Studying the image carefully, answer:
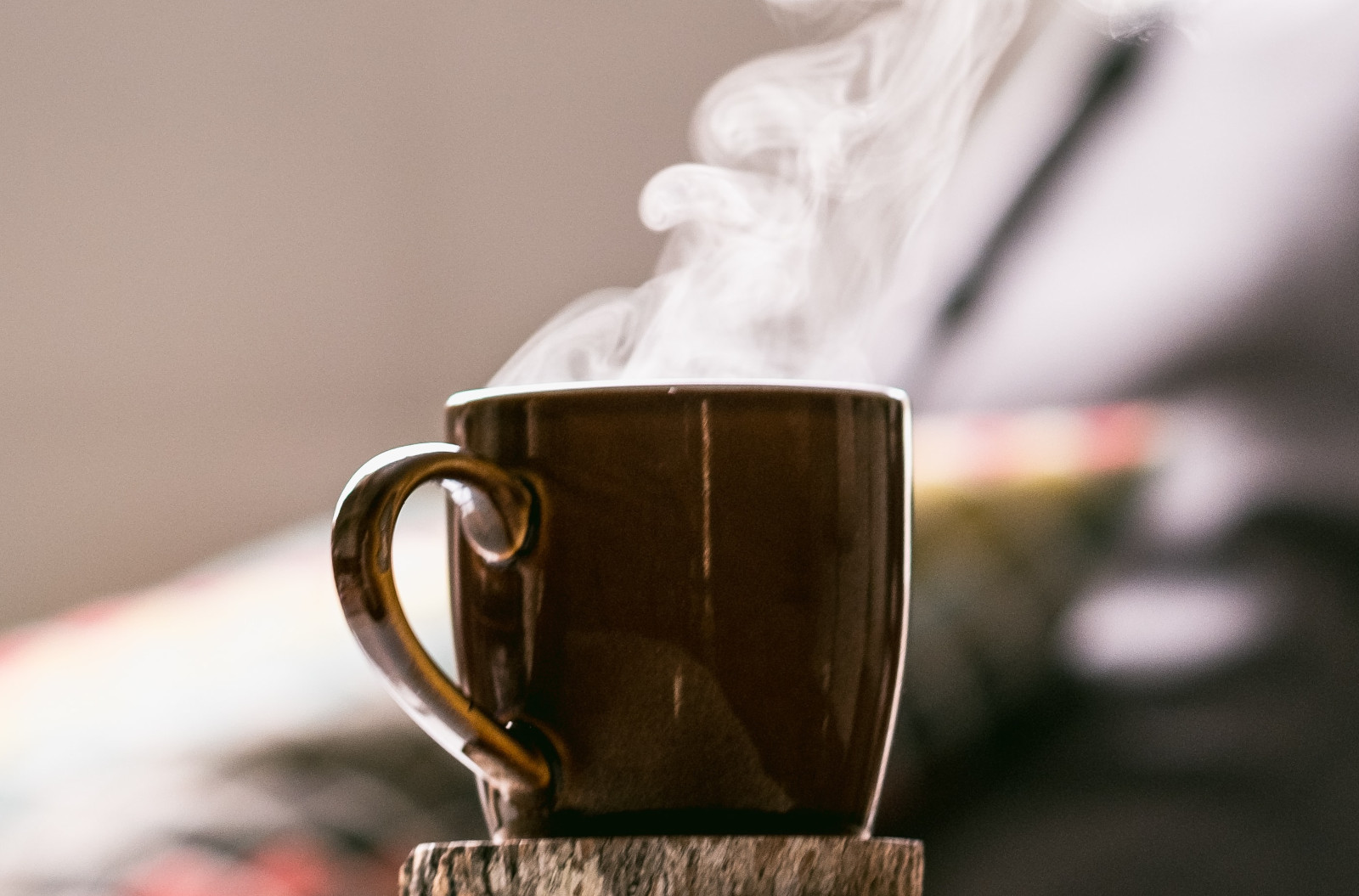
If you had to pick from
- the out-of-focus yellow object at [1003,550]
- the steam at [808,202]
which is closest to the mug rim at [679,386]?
the steam at [808,202]

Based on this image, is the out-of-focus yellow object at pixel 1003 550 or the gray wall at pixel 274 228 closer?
the out-of-focus yellow object at pixel 1003 550

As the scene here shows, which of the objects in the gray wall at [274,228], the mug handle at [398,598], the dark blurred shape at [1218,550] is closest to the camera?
the mug handle at [398,598]

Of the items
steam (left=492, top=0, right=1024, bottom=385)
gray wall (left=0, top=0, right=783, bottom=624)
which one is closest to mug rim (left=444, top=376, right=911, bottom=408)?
steam (left=492, top=0, right=1024, bottom=385)

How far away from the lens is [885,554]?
0.43 m

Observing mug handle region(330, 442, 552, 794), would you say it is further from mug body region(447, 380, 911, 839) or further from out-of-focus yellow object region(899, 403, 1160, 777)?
out-of-focus yellow object region(899, 403, 1160, 777)

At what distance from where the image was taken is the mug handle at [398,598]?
1.22 ft

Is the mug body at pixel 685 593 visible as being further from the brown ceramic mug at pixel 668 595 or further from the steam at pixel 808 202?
the steam at pixel 808 202

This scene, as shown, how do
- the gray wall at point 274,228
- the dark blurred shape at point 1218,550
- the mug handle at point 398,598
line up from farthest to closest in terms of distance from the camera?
1. the gray wall at point 274,228
2. the dark blurred shape at point 1218,550
3. the mug handle at point 398,598

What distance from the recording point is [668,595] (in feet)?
1.32

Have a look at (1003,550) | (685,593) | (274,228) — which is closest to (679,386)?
(685,593)

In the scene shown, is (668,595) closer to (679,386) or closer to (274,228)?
(679,386)

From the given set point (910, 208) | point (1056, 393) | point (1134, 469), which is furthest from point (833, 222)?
point (1134, 469)

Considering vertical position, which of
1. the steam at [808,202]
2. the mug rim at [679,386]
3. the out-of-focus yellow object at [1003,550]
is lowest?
the out-of-focus yellow object at [1003,550]

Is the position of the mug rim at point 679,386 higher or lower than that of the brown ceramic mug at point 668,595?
higher
